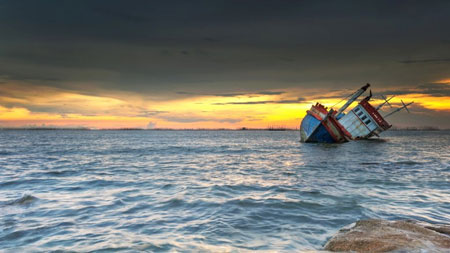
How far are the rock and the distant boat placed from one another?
31.1m

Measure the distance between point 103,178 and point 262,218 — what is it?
Answer: 9.25m

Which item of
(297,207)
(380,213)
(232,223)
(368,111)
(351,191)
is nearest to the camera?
(232,223)

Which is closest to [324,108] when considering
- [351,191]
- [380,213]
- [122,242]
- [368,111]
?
[368,111]

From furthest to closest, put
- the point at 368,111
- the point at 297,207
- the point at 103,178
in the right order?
1. the point at 368,111
2. the point at 103,178
3. the point at 297,207

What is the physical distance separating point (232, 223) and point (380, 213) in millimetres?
3936

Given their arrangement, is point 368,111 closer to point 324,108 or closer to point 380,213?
point 324,108

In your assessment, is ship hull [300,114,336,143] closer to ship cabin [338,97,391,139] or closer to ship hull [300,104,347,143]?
ship hull [300,104,347,143]

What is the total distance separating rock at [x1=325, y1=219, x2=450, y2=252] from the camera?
4.44 metres

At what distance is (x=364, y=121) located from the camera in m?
46.3

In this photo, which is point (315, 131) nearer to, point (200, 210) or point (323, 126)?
point (323, 126)

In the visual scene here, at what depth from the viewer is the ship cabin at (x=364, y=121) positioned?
45.7m

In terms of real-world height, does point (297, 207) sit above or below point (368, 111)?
below

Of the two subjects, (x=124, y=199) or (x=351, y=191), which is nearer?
→ (x=124, y=199)

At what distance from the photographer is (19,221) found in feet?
22.4
